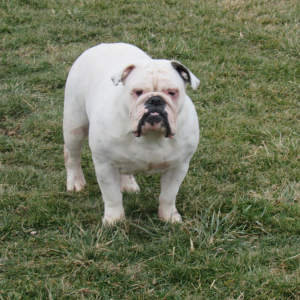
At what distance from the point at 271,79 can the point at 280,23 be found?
1551mm

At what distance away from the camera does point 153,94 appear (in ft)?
9.87

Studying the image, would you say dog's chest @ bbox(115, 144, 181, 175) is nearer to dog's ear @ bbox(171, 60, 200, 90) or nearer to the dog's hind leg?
dog's ear @ bbox(171, 60, 200, 90)

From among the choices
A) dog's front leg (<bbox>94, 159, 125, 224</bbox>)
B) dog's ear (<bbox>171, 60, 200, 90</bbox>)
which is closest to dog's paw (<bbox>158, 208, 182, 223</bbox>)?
dog's front leg (<bbox>94, 159, 125, 224</bbox>)

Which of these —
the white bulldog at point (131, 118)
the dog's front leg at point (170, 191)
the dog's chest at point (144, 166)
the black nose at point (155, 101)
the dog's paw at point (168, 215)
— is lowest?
the dog's paw at point (168, 215)

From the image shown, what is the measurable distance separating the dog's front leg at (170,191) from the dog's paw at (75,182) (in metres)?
0.91

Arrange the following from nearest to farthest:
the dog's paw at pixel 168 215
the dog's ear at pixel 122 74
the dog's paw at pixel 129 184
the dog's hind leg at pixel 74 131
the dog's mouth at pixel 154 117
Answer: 1. the dog's mouth at pixel 154 117
2. the dog's ear at pixel 122 74
3. the dog's paw at pixel 168 215
4. the dog's hind leg at pixel 74 131
5. the dog's paw at pixel 129 184

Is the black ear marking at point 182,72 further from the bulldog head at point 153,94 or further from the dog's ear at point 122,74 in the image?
the dog's ear at point 122,74

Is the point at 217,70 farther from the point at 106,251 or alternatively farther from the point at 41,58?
the point at 106,251

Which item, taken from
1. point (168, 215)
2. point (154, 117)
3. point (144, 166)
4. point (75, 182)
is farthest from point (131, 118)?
point (75, 182)

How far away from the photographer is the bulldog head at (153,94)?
118 inches

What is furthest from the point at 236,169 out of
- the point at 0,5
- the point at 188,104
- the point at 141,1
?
the point at 0,5

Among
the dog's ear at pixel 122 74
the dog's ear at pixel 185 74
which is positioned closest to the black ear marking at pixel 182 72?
the dog's ear at pixel 185 74

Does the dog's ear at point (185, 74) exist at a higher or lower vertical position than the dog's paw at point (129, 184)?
higher

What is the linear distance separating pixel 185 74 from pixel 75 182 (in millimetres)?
1737
